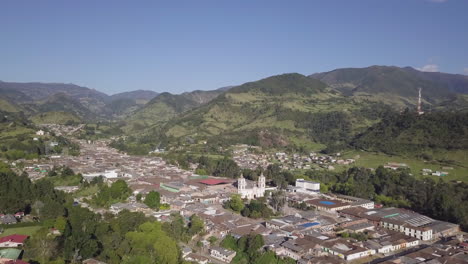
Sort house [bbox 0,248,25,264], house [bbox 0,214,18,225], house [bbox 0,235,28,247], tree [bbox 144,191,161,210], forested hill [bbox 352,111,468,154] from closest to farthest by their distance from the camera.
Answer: house [bbox 0,248,25,264] < house [bbox 0,235,28,247] < house [bbox 0,214,18,225] < tree [bbox 144,191,161,210] < forested hill [bbox 352,111,468,154]

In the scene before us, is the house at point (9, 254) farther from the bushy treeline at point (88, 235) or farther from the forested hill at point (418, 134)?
the forested hill at point (418, 134)

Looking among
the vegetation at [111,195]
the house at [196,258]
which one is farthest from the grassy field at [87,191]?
the house at [196,258]

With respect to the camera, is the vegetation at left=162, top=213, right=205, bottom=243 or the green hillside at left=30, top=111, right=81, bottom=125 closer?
the vegetation at left=162, top=213, right=205, bottom=243

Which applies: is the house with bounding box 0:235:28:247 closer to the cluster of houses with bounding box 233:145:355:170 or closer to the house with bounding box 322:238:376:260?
the house with bounding box 322:238:376:260

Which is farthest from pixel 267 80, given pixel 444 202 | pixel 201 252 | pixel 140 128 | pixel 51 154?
pixel 201 252

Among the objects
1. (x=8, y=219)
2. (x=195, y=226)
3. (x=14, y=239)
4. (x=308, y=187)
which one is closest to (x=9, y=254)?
(x=14, y=239)

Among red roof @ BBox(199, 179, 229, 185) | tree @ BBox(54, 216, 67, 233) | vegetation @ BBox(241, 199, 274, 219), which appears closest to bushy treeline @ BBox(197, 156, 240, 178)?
red roof @ BBox(199, 179, 229, 185)

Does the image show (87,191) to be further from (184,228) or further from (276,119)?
(276,119)
